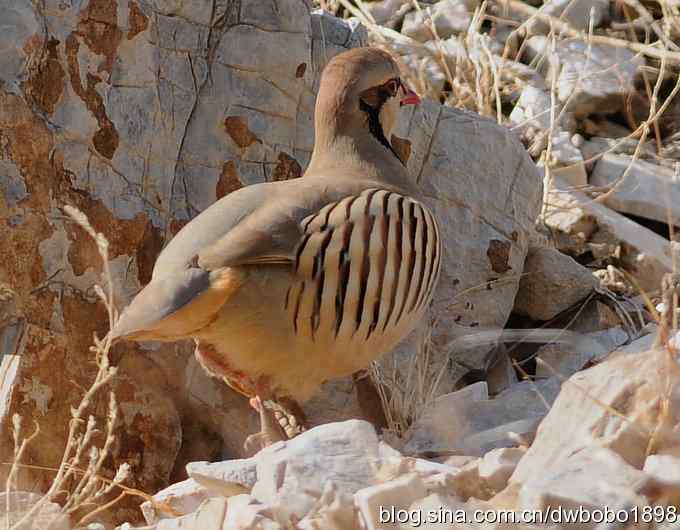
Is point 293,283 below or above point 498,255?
above

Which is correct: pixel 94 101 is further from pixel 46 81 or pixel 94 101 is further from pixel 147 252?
pixel 147 252

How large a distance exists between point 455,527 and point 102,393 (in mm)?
2095

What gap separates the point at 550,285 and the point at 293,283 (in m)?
1.84

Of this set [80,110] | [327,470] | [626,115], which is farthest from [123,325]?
[626,115]

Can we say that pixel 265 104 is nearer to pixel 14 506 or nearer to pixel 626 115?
pixel 14 506

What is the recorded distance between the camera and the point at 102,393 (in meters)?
4.74

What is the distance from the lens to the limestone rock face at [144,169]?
464 cm

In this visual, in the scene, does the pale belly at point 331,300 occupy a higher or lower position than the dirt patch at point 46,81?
lower

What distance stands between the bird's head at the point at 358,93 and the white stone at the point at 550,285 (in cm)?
118

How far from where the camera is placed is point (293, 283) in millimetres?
4180

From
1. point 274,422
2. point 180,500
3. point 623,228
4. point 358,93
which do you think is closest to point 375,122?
point 358,93

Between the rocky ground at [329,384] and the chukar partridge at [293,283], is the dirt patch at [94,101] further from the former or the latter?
the chukar partridge at [293,283]

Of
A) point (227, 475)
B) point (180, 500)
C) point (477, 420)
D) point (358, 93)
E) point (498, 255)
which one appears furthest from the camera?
point (498, 255)

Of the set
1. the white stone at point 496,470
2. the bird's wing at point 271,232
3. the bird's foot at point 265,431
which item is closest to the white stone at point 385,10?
the bird's wing at point 271,232
